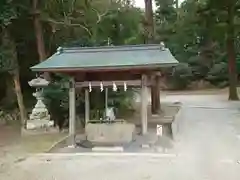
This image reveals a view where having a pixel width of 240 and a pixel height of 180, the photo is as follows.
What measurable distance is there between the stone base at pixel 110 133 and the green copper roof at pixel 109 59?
5.23 feet

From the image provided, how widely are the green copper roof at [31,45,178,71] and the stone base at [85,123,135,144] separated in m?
1.59

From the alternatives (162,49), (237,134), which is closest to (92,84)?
(162,49)

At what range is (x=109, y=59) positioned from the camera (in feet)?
34.8

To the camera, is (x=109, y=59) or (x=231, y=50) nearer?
(x=109, y=59)

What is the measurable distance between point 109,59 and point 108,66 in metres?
0.85

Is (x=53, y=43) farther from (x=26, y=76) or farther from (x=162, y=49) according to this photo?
(x=162, y=49)

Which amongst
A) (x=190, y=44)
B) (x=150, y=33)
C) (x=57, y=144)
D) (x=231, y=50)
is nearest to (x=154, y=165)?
(x=57, y=144)

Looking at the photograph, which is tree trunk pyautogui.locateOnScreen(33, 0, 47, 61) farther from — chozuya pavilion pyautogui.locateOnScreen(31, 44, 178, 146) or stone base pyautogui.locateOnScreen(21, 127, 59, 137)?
stone base pyautogui.locateOnScreen(21, 127, 59, 137)

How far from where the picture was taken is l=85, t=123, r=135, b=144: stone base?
1001cm

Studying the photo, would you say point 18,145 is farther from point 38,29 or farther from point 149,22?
point 149,22

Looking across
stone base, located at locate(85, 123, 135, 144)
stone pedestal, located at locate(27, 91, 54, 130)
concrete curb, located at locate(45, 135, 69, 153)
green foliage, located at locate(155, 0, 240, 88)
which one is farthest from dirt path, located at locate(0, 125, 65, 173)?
green foliage, located at locate(155, 0, 240, 88)

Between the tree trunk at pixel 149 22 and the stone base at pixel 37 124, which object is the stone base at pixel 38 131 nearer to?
the stone base at pixel 37 124

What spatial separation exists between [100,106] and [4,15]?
15.4ft

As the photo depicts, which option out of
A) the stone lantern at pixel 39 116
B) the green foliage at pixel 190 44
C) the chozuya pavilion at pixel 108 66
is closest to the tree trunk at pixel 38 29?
the stone lantern at pixel 39 116
